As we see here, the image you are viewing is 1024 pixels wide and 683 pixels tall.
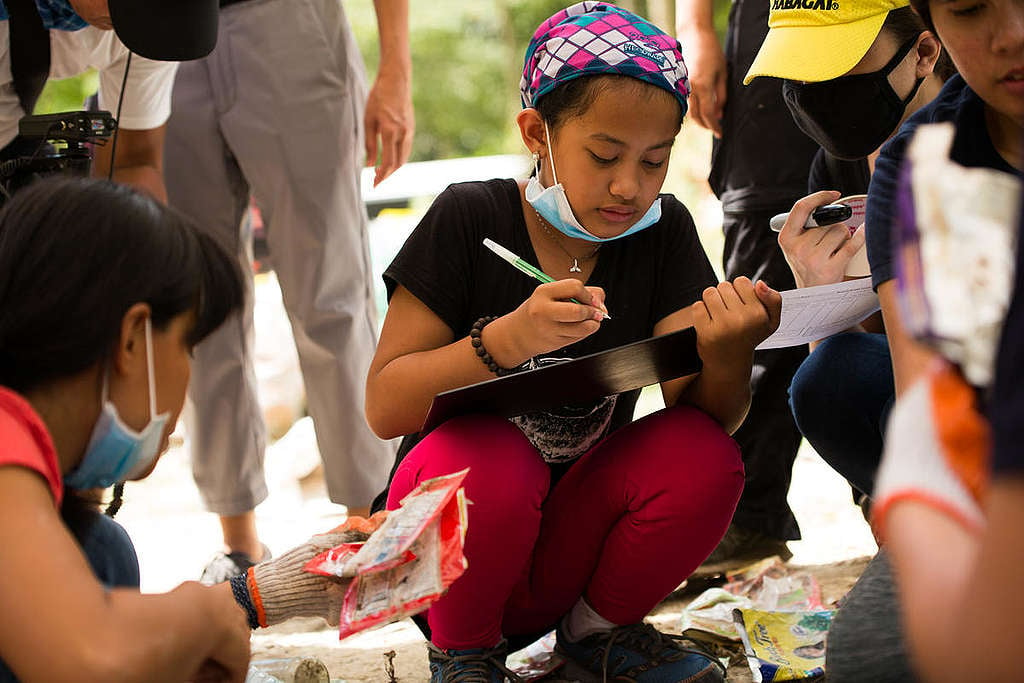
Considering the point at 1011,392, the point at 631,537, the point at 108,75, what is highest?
the point at 108,75

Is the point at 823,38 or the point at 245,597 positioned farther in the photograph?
the point at 823,38

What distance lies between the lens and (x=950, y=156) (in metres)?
1.58

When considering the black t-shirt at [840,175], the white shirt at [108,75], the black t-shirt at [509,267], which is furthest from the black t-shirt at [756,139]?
the white shirt at [108,75]

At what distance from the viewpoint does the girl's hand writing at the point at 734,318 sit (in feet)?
5.94

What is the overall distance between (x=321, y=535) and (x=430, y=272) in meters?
0.52

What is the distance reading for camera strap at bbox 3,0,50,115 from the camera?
210 centimetres

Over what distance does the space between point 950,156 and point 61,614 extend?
4.30 ft

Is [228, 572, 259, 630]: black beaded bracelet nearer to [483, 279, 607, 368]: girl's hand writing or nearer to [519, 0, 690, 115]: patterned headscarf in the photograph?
[483, 279, 607, 368]: girl's hand writing

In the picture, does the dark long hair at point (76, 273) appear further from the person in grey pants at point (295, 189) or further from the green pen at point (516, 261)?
the person in grey pants at point (295, 189)

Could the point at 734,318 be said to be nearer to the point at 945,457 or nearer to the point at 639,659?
the point at 639,659

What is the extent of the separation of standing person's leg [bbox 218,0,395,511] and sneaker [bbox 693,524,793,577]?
35.3 inches

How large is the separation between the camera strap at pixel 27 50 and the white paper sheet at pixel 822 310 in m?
1.50

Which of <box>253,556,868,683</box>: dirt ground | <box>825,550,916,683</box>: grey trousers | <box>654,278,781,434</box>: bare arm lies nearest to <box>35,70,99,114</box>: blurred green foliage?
<box>253,556,868,683</box>: dirt ground

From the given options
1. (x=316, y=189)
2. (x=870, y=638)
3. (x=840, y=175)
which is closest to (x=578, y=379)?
(x=870, y=638)
